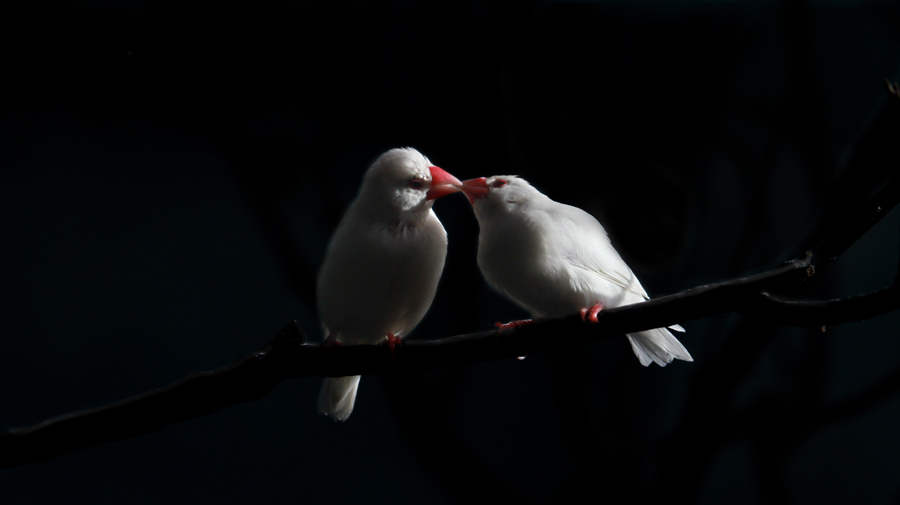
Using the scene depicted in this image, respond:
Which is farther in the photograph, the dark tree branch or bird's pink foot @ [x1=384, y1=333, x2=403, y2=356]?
bird's pink foot @ [x1=384, y1=333, x2=403, y2=356]

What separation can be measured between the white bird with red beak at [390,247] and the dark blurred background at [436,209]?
0.82 metres

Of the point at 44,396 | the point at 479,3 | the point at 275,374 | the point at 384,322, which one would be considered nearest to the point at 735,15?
the point at 479,3

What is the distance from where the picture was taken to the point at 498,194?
0.91 metres

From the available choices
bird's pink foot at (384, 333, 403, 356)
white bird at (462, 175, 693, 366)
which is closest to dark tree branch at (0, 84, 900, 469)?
bird's pink foot at (384, 333, 403, 356)

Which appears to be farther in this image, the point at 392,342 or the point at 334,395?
the point at 334,395

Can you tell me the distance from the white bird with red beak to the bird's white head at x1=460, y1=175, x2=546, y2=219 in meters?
0.06

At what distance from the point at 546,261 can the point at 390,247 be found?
192 mm

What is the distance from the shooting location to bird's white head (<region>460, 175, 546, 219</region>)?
91 centimetres

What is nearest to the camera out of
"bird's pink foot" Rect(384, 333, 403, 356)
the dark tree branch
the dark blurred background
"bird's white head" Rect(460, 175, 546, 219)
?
the dark tree branch

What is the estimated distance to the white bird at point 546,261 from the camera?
858 millimetres

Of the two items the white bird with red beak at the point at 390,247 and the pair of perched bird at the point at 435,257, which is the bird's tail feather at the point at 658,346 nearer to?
the pair of perched bird at the point at 435,257

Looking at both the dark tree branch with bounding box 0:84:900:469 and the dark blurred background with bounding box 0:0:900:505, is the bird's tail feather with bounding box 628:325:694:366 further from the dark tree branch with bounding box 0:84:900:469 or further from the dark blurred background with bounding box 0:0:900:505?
the dark blurred background with bounding box 0:0:900:505

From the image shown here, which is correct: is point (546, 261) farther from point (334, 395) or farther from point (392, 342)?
point (334, 395)

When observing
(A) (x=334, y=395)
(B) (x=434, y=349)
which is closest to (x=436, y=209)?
(A) (x=334, y=395)
